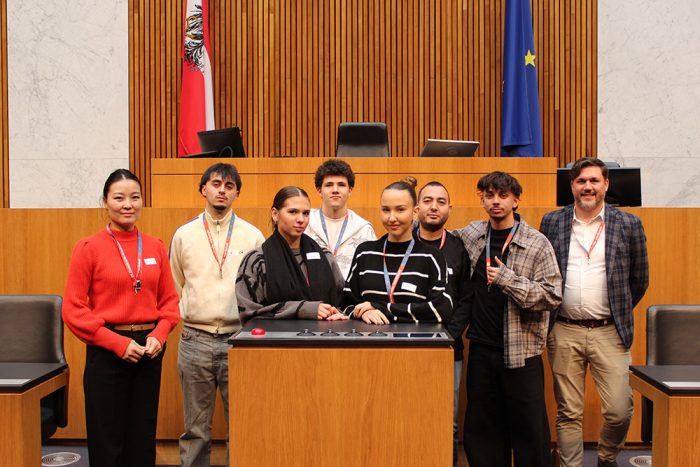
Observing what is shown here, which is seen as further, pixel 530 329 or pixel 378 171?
pixel 378 171

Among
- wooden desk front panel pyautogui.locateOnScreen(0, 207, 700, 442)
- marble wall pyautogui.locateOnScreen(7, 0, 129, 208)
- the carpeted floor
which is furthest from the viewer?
marble wall pyautogui.locateOnScreen(7, 0, 129, 208)

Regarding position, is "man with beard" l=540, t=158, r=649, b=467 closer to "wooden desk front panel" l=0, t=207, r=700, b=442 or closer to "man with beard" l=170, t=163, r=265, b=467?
"wooden desk front panel" l=0, t=207, r=700, b=442

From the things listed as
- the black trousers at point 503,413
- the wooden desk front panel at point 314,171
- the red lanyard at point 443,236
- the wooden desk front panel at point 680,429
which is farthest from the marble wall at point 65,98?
the wooden desk front panel at point 680,429

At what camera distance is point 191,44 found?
228 inches

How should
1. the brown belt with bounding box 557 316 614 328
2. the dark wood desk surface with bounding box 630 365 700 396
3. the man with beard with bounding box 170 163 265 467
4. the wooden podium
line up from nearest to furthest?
the wooden podium, the dark wood desk surface with bounding box 630 365 700 396, the man with beard with bounding box 170 163 265 467, the brown belt with bounding box 557 316 614 328

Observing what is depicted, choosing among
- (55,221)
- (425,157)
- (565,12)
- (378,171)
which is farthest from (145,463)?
(565,12)

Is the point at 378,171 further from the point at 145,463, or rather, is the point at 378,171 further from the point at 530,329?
the point at 145,463

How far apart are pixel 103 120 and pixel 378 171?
338 cm

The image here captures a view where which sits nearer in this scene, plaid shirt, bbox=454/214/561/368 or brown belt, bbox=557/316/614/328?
plaid shirt, bbox=454/214/561/368

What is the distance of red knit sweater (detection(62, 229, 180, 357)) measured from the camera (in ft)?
7.83

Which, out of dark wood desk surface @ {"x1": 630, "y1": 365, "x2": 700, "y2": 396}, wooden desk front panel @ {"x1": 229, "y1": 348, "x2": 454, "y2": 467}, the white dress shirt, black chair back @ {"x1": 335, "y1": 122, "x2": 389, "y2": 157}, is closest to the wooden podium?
wooden desk front panel @ {"x1": 229, "y1": 348, "x2": 454, "y2": 467}

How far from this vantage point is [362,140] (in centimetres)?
467

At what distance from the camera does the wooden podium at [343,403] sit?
1.88m

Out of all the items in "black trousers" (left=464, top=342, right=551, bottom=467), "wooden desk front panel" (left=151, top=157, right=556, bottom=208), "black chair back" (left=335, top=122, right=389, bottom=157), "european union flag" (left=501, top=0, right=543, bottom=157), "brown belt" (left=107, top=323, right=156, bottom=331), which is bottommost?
"black trousers" (left=464, top=342, right=551, bottom=467)
